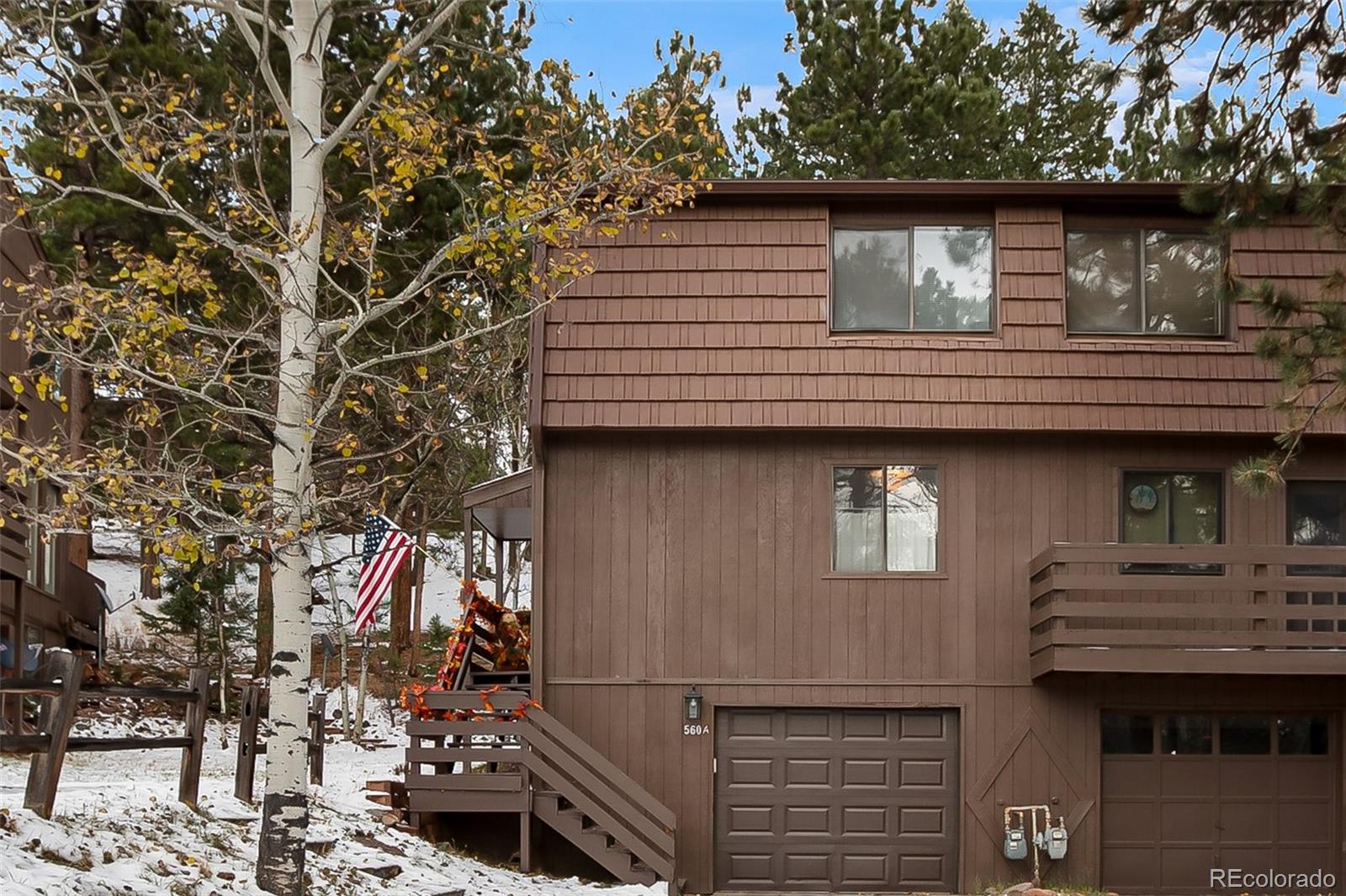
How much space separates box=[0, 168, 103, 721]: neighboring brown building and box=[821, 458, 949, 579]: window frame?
25.7ft

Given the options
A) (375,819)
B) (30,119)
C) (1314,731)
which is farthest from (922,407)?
(30,119)

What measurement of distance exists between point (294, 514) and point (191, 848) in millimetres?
2630

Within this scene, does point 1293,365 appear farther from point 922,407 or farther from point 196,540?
point 196,540

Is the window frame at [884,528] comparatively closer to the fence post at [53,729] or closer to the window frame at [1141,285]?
the window frame at [1141,285]

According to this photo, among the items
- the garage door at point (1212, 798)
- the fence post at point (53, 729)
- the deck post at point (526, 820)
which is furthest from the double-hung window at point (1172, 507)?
the fence post at point (53, 729)

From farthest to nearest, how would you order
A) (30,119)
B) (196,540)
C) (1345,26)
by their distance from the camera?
(30,119) → (1345,26) → (196,540)

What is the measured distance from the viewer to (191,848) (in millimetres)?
10828

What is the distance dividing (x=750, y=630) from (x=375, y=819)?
4.26 metres

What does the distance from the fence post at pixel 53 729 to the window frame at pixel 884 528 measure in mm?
8226

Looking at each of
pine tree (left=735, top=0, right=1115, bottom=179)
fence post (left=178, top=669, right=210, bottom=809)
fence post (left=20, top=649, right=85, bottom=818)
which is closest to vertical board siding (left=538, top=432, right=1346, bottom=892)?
fence post (left=178, top=669, right=210, bottom=809)

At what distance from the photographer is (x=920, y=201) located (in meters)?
16.3

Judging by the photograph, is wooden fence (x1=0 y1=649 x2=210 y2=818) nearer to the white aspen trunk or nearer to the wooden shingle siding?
the white aspen trunk

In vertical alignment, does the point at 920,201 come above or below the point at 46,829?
above

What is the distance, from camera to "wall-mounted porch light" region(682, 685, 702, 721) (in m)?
15.7
